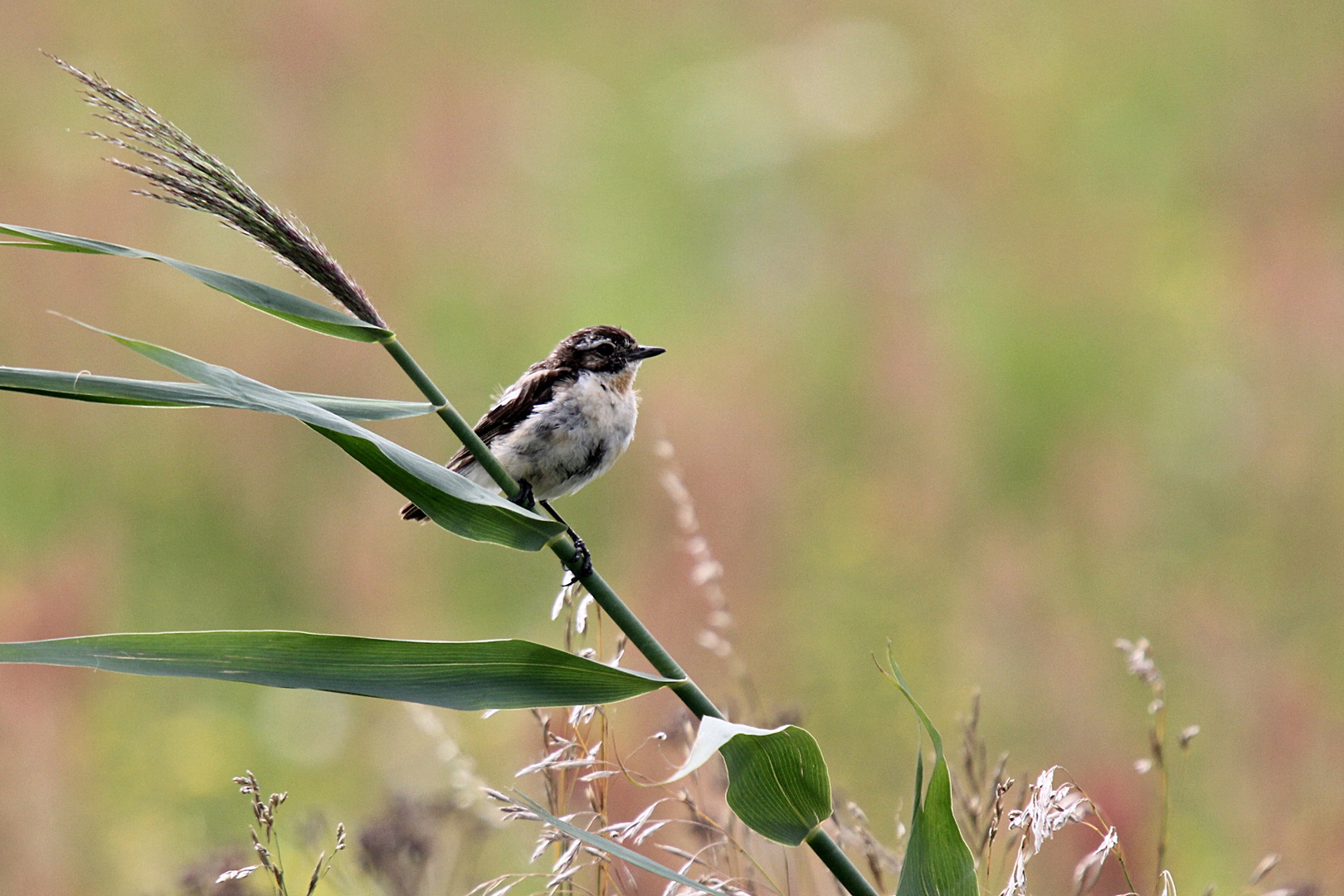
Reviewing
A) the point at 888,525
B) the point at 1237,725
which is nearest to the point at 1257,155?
the point at 888,525

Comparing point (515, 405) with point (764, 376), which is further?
point (764, 376)

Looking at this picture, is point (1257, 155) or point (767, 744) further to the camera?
point (1257, 155)

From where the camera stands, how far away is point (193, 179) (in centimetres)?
149

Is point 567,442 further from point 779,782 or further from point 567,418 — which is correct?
point 779,782

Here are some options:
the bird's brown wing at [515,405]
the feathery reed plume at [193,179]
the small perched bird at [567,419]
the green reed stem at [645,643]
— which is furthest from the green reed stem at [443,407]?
the bird's brown wing at [515,405]

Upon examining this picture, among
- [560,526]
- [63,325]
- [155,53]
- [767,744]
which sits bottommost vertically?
[767,744]

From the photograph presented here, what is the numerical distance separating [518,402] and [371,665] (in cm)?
189

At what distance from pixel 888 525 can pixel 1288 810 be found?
2.34m

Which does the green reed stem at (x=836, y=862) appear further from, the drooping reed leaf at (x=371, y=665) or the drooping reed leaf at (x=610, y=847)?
the drooping reed leaf at (x=371, y=665)

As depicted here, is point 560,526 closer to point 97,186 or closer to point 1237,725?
point 1237,725

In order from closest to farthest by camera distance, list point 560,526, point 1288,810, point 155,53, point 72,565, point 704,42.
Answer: point 560,526, point 1288,810, point 72,565, point 155,53, point 704,42

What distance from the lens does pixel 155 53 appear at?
30.5 feet

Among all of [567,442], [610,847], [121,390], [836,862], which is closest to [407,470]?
[121,390]

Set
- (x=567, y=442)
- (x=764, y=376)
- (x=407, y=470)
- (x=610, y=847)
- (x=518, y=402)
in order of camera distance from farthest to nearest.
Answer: (x=764, y=376)
(x=518, y=402)
(x=567, y=442)
(x=407, y=470)
(x=610, y=847)
